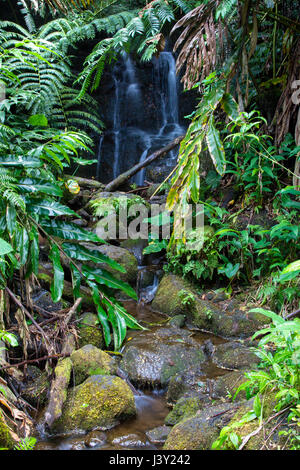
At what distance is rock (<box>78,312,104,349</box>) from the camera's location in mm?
3137

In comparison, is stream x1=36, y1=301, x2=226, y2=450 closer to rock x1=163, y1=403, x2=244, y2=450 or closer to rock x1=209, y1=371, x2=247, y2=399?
rock x1=209, y1=371, x2=247, y2=399

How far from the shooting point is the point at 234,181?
14.8ft

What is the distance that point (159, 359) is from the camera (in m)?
3.04

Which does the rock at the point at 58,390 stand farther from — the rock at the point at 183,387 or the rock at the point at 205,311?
the rock at the point at 205,311

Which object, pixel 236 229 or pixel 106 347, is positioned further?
pixel 236 229

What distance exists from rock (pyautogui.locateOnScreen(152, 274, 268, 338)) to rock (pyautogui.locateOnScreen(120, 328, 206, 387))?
0.33m

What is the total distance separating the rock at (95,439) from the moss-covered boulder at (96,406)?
6cm

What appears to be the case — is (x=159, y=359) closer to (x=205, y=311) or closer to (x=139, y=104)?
(x=205, y=311)

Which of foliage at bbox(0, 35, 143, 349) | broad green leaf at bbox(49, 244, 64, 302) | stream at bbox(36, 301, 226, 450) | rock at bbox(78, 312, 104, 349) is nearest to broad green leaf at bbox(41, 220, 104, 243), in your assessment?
foliage at bbox(0, 35, 143, 349)

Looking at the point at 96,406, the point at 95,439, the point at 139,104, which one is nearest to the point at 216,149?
the point at 96,406

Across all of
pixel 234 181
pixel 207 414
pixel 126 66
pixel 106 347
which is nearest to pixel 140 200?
pixel 234 181

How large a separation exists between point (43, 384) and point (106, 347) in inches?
30.0
